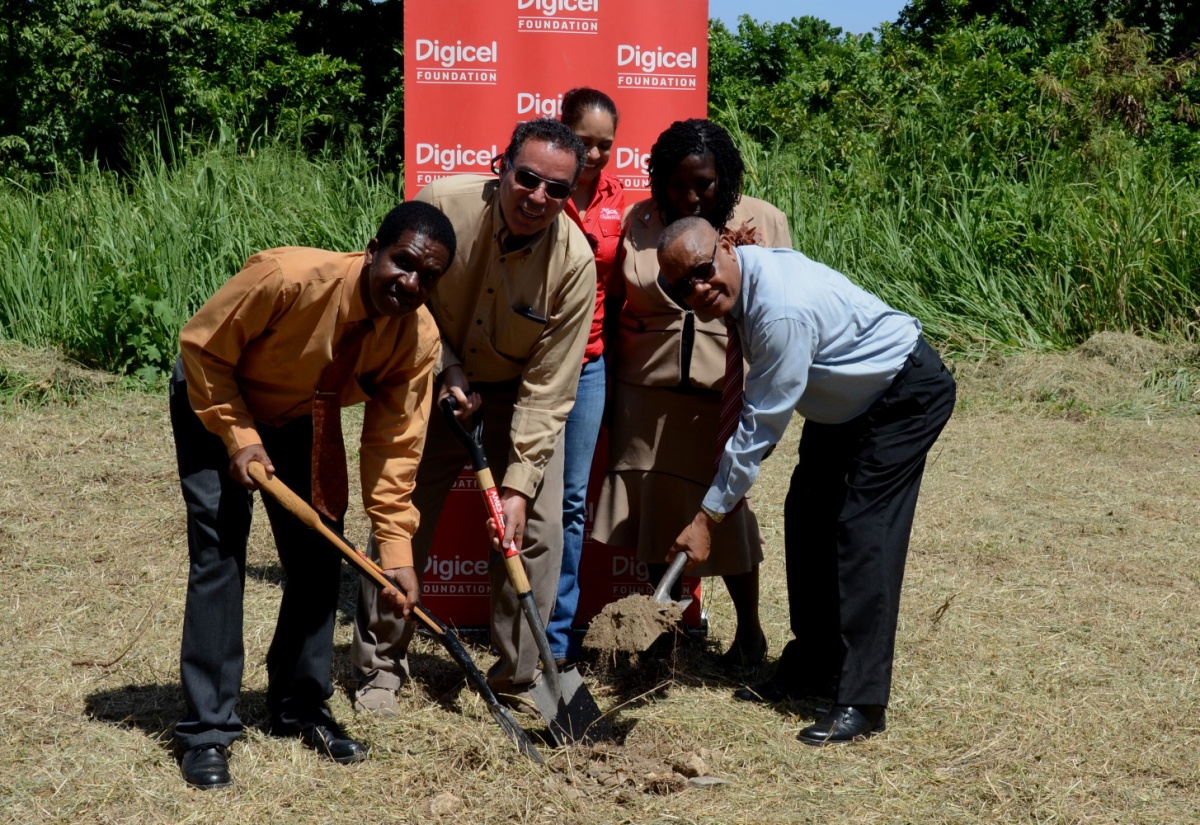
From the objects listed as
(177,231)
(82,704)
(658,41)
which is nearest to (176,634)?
(82,704)

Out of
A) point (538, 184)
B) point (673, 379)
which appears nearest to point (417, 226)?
point (538, 184)

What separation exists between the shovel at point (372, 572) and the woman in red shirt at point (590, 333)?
2.03 feet

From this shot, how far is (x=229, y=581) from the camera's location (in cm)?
351

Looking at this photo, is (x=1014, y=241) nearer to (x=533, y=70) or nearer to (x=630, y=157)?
(x=630, y=157)

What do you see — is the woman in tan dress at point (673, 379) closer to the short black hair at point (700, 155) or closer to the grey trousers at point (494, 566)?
the short black hair at point (700, 155)

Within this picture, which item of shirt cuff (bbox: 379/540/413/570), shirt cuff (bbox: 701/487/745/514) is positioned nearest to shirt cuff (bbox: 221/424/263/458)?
shirt cuff (bbox: 379/540/413/570)

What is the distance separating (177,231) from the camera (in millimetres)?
9055

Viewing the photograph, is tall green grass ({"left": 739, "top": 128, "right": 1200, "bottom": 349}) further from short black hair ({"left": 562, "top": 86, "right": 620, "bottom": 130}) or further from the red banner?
short black hair ({"left": 562, "top": 86, "right": 620, "bottom": 130})

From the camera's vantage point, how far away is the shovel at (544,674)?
385cm

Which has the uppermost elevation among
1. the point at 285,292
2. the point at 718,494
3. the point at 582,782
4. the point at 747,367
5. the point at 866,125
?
Answer: the point at 866,125

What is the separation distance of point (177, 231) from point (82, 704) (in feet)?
18.6

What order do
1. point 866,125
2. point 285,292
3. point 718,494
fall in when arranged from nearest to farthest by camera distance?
point 285,292, point 718,494, point 866,125

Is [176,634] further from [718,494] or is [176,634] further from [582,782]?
[718,494]

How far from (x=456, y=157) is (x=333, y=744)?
233 centimetres
